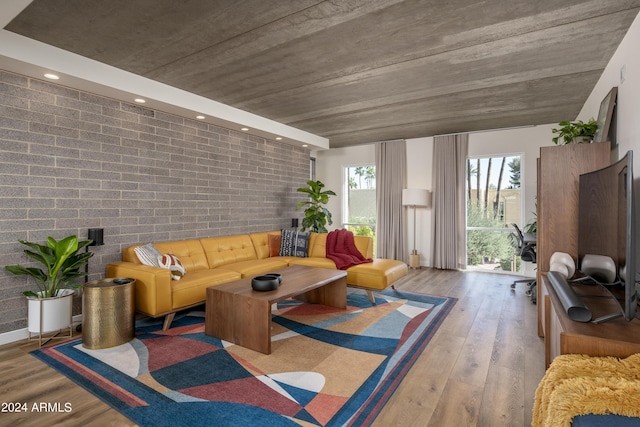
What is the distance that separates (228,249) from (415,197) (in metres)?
3.48

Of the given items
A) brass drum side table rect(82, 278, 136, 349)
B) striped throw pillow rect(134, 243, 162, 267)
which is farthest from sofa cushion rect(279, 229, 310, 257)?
brass drum side table rect(82, 278, 136, 349)

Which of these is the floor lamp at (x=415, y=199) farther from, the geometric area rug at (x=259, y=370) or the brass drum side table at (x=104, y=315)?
the brass drum side table at (x=104, y=315)

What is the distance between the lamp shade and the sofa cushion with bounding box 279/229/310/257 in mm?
2173

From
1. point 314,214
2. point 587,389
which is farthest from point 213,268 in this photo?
point 587,389

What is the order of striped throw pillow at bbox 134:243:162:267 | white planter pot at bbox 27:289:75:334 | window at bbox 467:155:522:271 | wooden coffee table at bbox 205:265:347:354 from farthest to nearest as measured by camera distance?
window at bbox 467:155:522:271 < striped throw pillow at bbox 134:243:162:267 < white planter pot at bbox 27:289:75:334 < wooden coffee table at bbox 205:265:347:354

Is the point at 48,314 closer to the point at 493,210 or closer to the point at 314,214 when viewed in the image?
the point at 314,214

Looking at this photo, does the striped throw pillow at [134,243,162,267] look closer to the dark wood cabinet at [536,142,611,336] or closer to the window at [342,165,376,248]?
the dark wood cabinet at [536,142,611,336]

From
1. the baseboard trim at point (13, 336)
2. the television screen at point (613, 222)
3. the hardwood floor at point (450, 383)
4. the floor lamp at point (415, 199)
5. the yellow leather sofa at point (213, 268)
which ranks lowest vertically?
the hardwood floor at point (450, 383)

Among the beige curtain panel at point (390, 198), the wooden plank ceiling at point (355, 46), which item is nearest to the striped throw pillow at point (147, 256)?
the wooden plank ceiling at point (355, 46)

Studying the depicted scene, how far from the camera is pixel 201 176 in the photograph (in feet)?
14.8

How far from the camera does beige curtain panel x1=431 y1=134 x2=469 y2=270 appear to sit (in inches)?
230

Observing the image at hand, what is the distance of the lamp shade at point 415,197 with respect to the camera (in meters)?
5.92

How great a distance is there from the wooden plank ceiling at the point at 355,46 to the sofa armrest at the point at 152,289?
199cm

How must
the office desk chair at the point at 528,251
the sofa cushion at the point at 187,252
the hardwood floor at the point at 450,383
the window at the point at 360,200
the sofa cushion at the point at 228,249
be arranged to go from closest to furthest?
the hardwood floor at the point at 450,383 → the sofa cushion at the point at 187,252 → the sofa cushion at the point at 228,249 → the office desk chair at the point at 528,251 → the window at the point at 360,200
